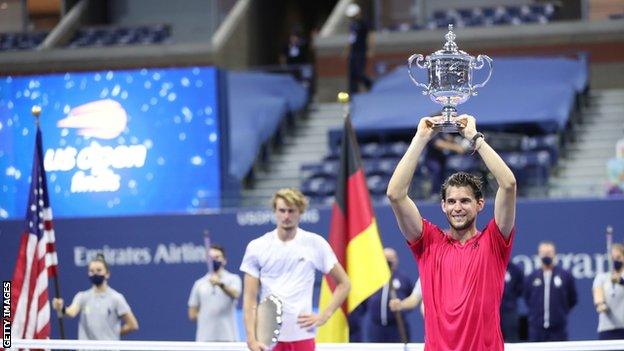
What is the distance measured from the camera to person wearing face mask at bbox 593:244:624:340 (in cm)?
1155

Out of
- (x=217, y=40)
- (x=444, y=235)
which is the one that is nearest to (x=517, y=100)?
(x=217, y=40)

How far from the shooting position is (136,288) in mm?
14602

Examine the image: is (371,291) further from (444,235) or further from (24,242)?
(444,235)

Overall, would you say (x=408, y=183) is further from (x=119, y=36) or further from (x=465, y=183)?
(x=119, y=36)

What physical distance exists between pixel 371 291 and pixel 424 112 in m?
6.67

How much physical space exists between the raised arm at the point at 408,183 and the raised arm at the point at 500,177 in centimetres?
15

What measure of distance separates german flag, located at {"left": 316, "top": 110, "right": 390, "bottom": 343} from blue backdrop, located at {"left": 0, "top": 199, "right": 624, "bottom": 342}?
111 inches

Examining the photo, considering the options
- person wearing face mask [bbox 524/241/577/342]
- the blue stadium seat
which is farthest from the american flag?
the blue stadium seat

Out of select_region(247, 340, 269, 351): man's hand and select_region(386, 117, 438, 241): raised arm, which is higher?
select_region(386, 117, 438, 241): raised arm

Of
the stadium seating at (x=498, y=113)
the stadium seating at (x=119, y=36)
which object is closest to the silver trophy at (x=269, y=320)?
the stadium seating at (x=498, y=113)

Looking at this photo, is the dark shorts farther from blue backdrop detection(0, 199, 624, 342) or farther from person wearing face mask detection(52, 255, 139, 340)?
blue backdrop detection(0, 199, 624, 342)

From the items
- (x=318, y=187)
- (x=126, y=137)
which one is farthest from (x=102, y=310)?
(x=318, y=187)

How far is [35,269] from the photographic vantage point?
10.4 metres

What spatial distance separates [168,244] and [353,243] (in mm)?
4289
